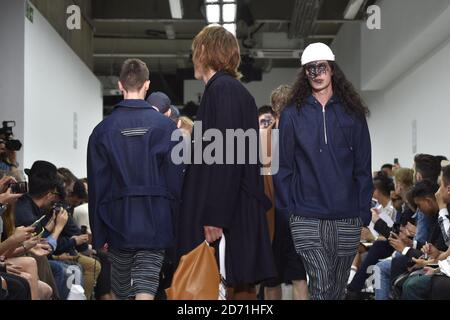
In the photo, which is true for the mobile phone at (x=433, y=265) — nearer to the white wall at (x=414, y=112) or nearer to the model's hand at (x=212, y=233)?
the model's hand at (x=212, y=233)

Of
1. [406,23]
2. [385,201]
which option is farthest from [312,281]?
[406,23]

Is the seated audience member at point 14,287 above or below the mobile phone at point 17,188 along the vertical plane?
below

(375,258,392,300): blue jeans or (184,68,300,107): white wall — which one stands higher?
(184,68,300,107): white wall

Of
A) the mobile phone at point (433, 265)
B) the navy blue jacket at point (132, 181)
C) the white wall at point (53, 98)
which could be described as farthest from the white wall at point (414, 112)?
the navy blue jacket at point (132, 181)

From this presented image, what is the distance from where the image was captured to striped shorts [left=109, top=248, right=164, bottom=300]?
3170 mm

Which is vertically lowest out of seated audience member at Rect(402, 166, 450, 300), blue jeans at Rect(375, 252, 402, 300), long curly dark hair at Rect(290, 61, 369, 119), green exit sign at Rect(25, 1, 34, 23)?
blue jeans at Rect(375, 252, 402, 300)

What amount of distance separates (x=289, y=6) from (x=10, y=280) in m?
8.30

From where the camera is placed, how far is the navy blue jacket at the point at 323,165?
313 cm

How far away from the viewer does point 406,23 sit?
915 cm

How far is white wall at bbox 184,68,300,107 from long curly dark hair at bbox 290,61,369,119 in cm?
1316

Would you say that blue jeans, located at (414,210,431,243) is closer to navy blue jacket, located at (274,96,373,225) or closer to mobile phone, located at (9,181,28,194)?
navy blue jacket, located at (274,96,373,225)

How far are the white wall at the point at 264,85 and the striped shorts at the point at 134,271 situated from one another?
43.9ft

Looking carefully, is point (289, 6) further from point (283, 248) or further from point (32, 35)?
point (283, 248)

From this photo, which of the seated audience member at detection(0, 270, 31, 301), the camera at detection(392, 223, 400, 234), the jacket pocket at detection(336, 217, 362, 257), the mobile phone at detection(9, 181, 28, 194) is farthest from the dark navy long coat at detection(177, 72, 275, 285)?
the camera at detection(392, 223, 400, 234)
